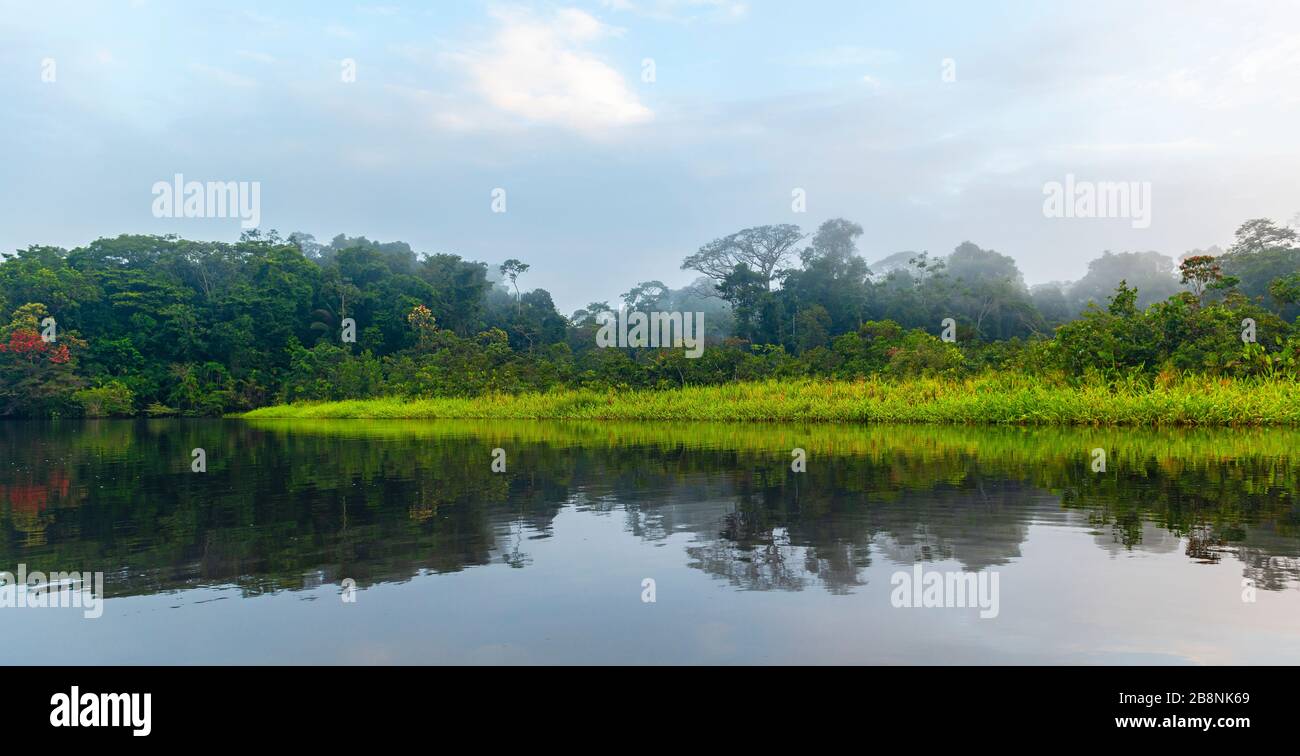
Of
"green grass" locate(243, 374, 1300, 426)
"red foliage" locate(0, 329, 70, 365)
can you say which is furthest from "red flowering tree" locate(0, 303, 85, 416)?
"green grass" locate(243, 374, 1300, 426)

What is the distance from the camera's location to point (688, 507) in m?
8.04

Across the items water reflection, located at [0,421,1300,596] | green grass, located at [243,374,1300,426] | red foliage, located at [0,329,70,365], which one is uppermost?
red foliage, located at [0,329,70,365]

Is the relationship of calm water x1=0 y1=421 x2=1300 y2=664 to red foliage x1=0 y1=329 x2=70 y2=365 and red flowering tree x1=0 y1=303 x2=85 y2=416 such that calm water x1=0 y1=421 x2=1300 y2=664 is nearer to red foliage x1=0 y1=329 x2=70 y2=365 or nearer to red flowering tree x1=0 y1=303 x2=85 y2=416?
red flowering tree x1=0 y1=303 x2=85 y2=416

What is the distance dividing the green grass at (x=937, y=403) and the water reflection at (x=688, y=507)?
243 centimetres

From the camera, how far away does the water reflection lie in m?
5.59

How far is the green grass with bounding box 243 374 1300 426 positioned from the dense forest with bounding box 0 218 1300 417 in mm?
1822

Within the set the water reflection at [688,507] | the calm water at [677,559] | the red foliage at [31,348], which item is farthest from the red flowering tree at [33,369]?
the calm water at [677,559]

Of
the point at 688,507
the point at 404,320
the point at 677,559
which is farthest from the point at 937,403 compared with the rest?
the point at 404,320

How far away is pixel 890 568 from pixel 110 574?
523cm

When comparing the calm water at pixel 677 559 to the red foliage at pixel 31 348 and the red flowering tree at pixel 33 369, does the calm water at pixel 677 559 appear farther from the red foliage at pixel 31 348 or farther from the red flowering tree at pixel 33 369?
the red foliage at pixel 31 348

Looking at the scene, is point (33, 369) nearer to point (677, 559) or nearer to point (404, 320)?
point (404, 320)

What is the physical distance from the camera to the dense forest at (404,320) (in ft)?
116
